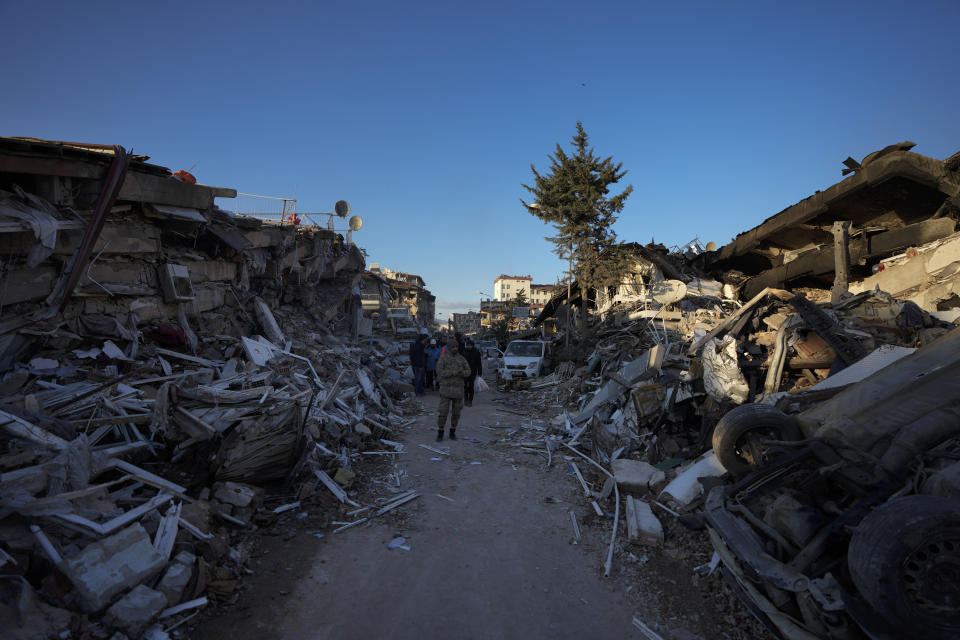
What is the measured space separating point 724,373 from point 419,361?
31.2 feet

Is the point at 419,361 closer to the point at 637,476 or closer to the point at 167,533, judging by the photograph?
the point at 637,476

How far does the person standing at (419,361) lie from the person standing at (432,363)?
192mm

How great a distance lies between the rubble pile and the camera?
326cm

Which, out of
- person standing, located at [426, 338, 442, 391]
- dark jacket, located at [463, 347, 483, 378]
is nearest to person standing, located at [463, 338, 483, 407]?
dark jacket, located at [463, 347, 483, 378]

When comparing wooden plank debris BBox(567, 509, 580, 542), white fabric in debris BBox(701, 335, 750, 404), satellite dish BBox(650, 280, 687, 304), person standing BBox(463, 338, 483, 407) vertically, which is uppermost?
satellite dish BBox(650, 280, 687, 304)

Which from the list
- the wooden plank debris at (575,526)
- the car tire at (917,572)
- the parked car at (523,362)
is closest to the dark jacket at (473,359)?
the parked car at (523,362)

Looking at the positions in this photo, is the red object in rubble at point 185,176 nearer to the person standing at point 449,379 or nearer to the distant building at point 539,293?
the person standing at point 449,379

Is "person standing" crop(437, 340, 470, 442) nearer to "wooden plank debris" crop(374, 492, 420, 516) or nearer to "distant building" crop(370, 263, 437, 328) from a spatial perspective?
"wooden plank debris" crop(374, 492, 420, 516)

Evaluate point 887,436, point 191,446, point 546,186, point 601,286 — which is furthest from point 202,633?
point 546,186

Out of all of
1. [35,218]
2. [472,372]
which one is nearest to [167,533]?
[35,218]

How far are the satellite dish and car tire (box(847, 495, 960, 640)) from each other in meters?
17.0

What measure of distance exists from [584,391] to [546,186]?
13243mm

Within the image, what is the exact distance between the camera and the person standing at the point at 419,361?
47.9 ft

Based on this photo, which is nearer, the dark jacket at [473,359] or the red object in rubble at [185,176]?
Result: the red object in rubble at [185,176]
